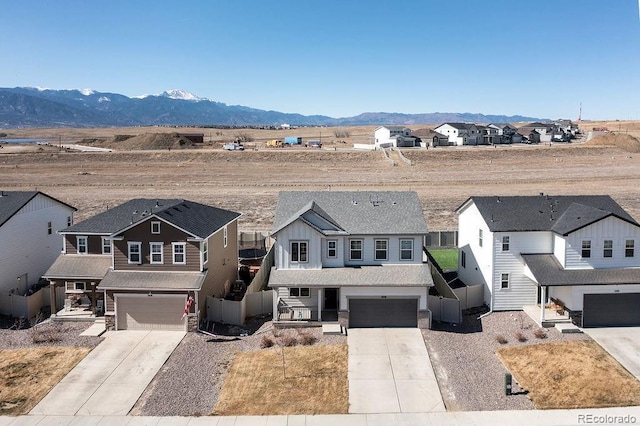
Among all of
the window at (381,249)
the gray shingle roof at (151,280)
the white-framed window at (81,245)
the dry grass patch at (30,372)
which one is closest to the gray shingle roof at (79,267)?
the white-framed window at (81,245)

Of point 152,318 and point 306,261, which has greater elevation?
point 306,261

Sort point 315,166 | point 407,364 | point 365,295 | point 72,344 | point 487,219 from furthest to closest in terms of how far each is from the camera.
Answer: point 315,166
point 487,219
point 365,295
point 72,344
point 407,364

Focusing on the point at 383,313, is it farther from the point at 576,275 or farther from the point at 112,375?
the point at 112,375

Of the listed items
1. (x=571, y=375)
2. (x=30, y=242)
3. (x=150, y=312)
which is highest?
(x=30, y=242)

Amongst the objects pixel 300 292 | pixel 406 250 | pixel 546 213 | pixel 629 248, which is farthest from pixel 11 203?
pixel 629 248

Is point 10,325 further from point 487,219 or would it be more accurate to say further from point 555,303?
point 555,303

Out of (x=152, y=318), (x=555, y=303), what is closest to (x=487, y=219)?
(x=555, y=303)
